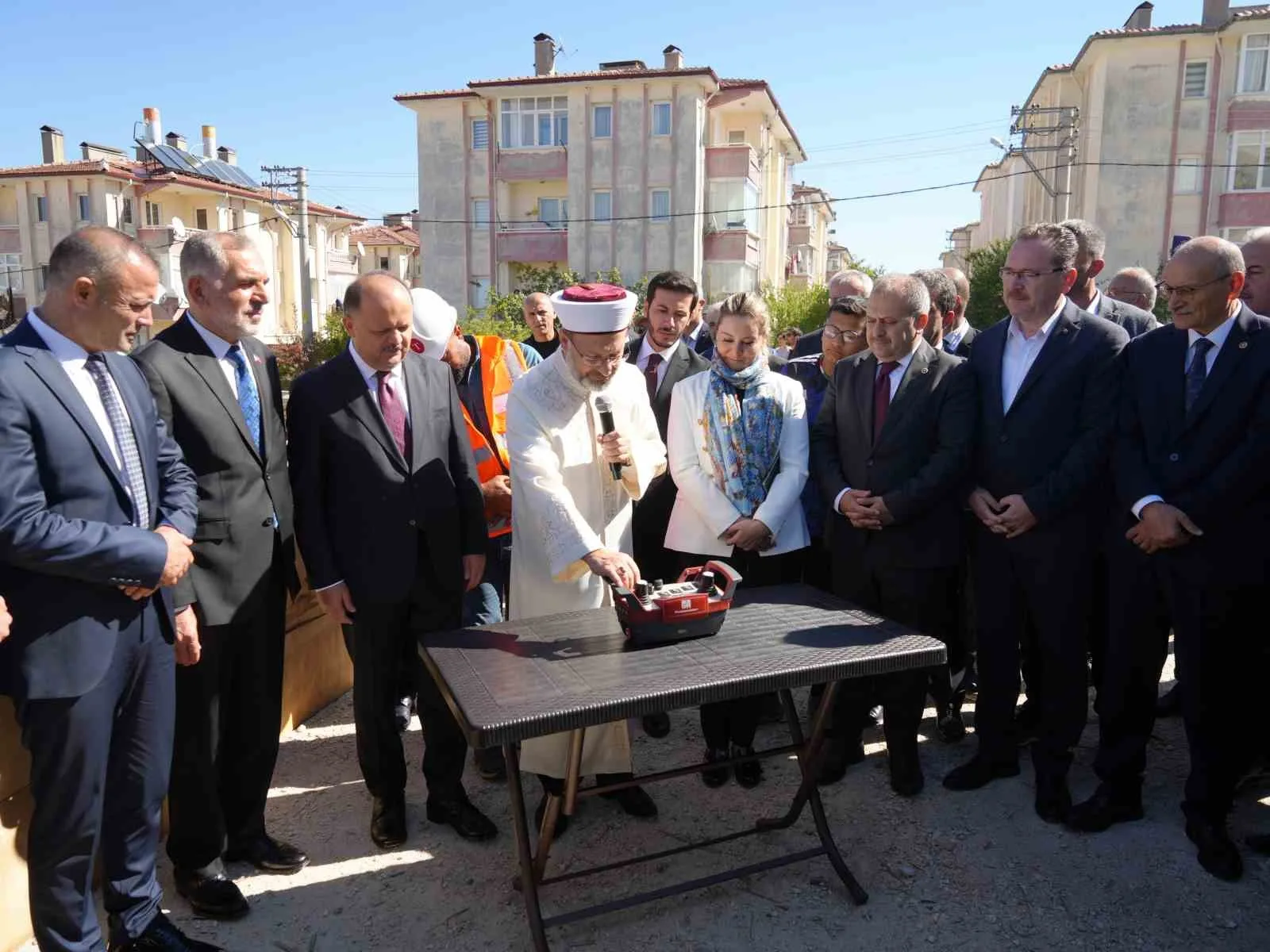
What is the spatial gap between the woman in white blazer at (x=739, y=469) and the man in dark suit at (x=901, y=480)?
0.23m

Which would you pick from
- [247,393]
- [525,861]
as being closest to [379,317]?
[247,393]

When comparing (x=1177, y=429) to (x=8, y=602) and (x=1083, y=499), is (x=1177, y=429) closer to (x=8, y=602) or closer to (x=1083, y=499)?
(x=1083, y=499)

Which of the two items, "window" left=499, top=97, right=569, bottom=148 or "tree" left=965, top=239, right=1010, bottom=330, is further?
"window" left=499, top=97, right=569, bottom=148

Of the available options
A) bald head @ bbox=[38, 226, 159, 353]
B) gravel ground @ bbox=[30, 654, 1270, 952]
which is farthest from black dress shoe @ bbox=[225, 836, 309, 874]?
bald head @ bbox=[38, 226, 159, 353]

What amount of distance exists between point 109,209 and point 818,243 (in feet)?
132

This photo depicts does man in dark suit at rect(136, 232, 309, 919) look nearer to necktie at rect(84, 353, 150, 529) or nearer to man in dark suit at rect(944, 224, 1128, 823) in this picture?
necktie at rect(84, 353, 150, 529)

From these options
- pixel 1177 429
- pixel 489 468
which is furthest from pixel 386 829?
pixel 1177 429

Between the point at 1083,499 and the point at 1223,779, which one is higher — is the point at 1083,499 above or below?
above

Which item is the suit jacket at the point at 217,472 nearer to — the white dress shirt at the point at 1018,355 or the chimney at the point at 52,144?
the white dress shirt at the point at 1018,355

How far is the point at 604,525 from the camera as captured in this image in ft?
12.1

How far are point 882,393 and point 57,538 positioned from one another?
120 inches

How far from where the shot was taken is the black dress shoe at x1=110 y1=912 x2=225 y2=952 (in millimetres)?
2707

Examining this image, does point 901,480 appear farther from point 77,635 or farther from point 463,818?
point 77,635

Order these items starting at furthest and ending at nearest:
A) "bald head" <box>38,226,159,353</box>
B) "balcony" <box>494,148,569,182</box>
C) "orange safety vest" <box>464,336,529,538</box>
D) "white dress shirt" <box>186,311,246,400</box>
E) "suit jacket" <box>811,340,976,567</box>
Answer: "balcony" <box>494,148,569,182</box>
"orange safety vest" <box>464,336,529,538</box>
"suit jacket" <box>811,340,976,567</box>
"white dress shirt" <box>186,311,246,400</box>
"bald head" <box>38,226,159,353</box>
